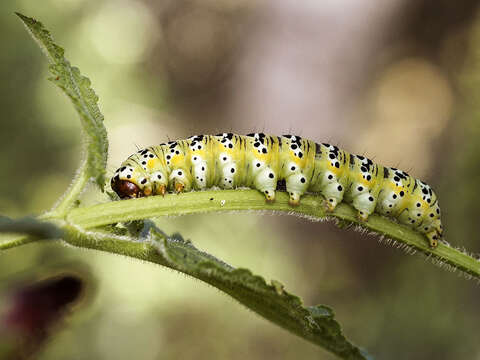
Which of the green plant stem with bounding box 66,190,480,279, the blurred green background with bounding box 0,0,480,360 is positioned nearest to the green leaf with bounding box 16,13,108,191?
the green plant stem with bounding box 66,190,480,279

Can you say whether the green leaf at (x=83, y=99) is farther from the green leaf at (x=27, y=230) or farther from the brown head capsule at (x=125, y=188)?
the brown head capsule at (x=125, y=188)

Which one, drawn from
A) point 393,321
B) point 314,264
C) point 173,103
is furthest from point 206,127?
point 393,321

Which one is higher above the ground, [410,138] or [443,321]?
[410,138]

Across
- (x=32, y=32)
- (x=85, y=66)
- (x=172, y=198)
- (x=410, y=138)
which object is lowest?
(x=410, y=138)

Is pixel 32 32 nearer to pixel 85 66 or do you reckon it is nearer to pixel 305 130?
pixel 85 66

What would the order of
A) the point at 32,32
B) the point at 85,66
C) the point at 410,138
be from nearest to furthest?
1. the point at 32,32
2. the point at 85,66
3. the point at 410,138
